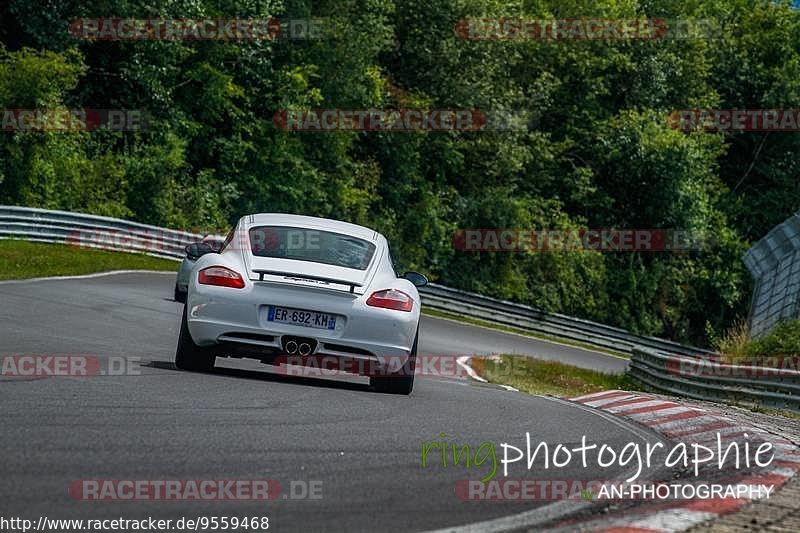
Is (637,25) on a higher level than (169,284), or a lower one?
higher

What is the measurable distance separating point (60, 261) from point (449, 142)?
24.0 meters

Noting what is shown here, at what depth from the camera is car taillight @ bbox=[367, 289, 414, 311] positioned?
1070cm

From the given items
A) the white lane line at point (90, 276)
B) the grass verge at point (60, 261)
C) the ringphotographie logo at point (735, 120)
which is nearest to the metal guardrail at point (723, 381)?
the white lane line at point (90, 276)

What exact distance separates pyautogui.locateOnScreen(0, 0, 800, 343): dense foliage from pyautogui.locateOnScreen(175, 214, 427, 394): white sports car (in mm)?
26549

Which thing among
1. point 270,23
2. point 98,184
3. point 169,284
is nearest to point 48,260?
point 169,284

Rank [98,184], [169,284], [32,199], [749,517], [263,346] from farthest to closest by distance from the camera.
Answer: [98,184]
[32,199]
[169,284]
[263,346]
[749,517]

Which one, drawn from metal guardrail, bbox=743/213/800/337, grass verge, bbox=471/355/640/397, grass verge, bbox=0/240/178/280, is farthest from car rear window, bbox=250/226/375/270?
metal guardrail, bbox=743/213/800/337

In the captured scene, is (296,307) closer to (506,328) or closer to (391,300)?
(391,300)

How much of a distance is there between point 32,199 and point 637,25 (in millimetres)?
31073

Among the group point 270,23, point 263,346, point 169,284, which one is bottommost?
point 169,284

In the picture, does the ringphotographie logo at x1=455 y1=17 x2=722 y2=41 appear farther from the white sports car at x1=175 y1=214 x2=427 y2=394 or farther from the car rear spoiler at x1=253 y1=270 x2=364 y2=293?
the car rear spoiler at x1=253 y1=270 x2=364 y2=293

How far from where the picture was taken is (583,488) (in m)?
6.64

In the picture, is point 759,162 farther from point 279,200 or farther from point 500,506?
point 500,506

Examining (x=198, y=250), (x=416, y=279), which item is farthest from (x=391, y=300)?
(x=198, y=250)
